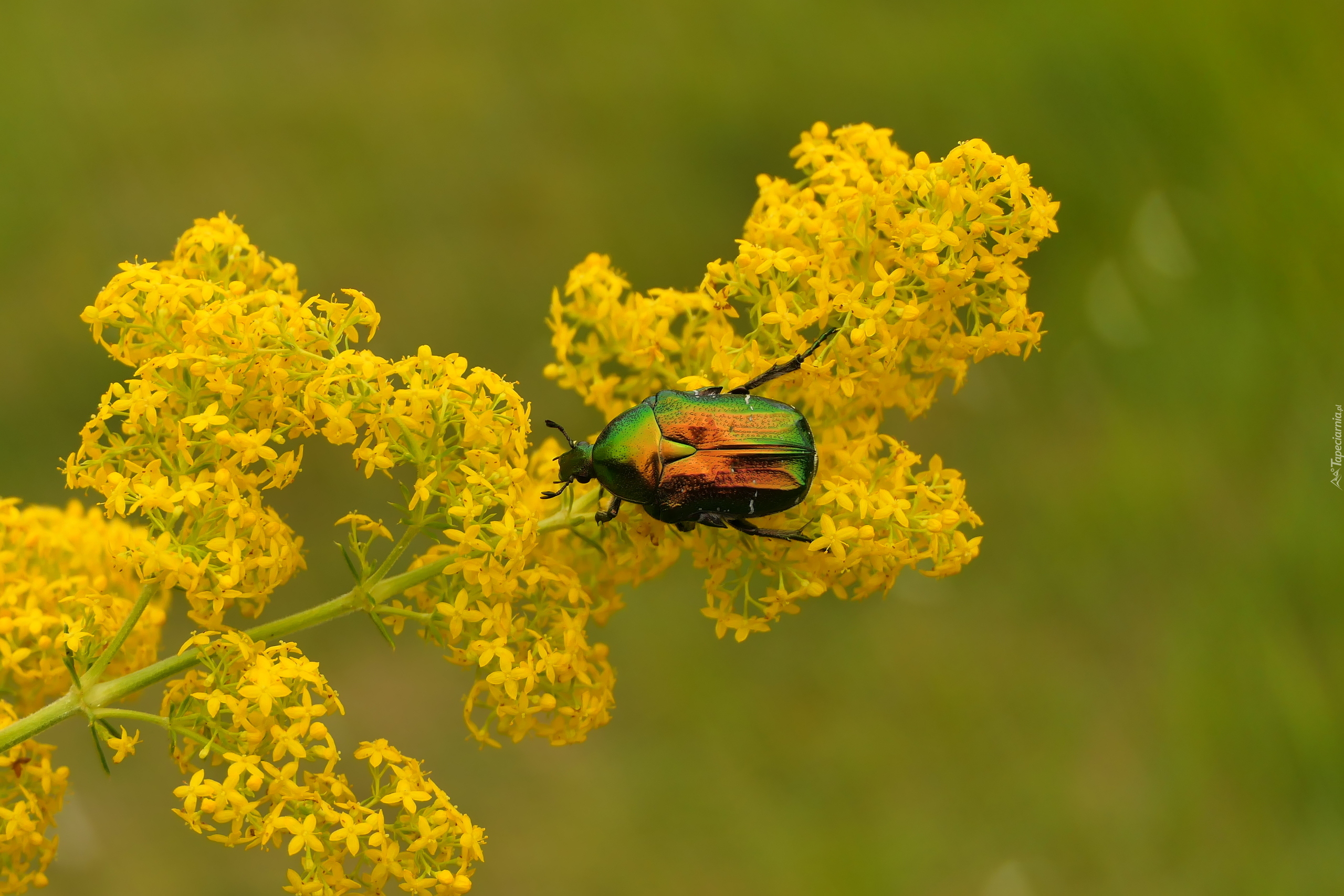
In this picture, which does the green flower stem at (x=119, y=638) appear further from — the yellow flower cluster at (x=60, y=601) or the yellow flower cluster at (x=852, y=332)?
the yellow flower cluster at (x=852, y=332)

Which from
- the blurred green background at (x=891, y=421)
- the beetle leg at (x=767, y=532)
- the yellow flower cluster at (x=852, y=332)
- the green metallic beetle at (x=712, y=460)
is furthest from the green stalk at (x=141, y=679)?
the blurred green background at (x=891, y=421)

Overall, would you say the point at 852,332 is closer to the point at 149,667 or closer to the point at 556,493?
the point at 556,493

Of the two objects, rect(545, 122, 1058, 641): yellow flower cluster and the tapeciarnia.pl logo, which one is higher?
rect(545, 122, 1058, 641): yellow flower cluster

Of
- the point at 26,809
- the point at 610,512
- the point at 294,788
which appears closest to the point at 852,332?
the point at 610,512

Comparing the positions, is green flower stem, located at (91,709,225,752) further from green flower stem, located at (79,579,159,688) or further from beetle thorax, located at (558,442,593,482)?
beetle thorax, located at (558,442,593,482)

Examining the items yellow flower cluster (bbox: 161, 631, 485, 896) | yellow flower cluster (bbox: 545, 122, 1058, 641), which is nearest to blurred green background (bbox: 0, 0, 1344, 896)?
yellow flower cluster (bbox: 545, 122, 1058, 641)

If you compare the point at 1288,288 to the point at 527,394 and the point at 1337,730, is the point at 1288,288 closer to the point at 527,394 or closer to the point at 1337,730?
the point at 1337,730

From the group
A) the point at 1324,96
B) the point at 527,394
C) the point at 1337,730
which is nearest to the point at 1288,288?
the point at 1324,96
